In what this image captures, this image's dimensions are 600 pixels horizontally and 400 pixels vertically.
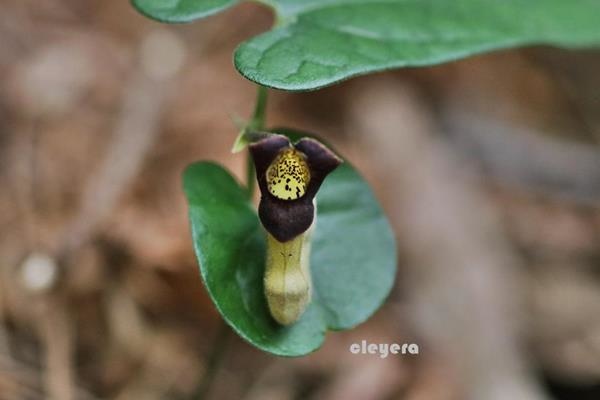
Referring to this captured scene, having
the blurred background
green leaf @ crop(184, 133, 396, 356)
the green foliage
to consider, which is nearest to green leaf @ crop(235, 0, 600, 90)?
the green foliage

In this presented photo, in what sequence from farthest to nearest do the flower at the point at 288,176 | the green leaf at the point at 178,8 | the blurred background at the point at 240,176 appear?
the blurred background at the point at 240,176 < the green leaf at the point at 178,8 < the flower at the point at 288,176

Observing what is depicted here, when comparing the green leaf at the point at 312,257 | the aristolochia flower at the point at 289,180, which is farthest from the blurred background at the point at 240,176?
the aristolochia flower at the point at 289,180

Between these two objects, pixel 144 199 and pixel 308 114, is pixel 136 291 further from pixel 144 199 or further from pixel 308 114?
pixel 308 114

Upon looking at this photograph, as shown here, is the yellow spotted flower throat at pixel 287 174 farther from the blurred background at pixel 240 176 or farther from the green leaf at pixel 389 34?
the blurred background at pixel 240 176

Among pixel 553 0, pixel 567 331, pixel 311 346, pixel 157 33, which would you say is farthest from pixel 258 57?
pixel 157 33

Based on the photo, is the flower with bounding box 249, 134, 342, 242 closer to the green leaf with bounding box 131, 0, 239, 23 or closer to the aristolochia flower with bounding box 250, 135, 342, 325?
the aristolochia flower with bounding box 250, 135, 342, 325

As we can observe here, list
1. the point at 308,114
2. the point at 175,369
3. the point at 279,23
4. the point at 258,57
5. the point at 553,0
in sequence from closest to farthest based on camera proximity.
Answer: the point at 258,57 → the point at 279,23 → the point at 553,0 → the point at 175,369 → the point at 308,114

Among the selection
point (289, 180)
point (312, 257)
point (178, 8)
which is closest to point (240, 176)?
point (312, 257)

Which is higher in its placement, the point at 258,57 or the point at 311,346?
the point at 258,57
